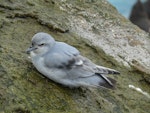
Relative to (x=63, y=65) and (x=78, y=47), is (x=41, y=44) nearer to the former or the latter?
(x=63, y=65)

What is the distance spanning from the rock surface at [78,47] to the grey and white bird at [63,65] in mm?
120

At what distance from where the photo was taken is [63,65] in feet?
11.3

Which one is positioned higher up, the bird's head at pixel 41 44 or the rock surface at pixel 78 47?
the bird's head at pixel 41 44

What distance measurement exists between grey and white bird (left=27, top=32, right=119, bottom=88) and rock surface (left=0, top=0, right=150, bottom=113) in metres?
0.12

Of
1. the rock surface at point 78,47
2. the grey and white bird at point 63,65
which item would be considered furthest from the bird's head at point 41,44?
the rock surface at point 78,47

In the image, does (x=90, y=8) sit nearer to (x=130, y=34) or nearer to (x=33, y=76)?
(x=130, y=34)

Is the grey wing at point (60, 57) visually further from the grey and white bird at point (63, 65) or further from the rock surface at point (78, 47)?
the rock surface at point (78, 47)

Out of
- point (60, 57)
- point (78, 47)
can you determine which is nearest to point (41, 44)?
point (60, 57)

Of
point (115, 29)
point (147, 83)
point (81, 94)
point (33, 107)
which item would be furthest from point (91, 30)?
point (33, 107)

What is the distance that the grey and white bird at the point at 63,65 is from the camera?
3451 millimetres

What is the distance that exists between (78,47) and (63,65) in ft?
2.81

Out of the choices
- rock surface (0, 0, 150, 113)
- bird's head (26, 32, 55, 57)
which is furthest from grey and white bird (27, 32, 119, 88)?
rock surface (0, 0, 150, 113)

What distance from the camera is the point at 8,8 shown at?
14.1ft

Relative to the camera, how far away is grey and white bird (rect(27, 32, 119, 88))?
136 inches
